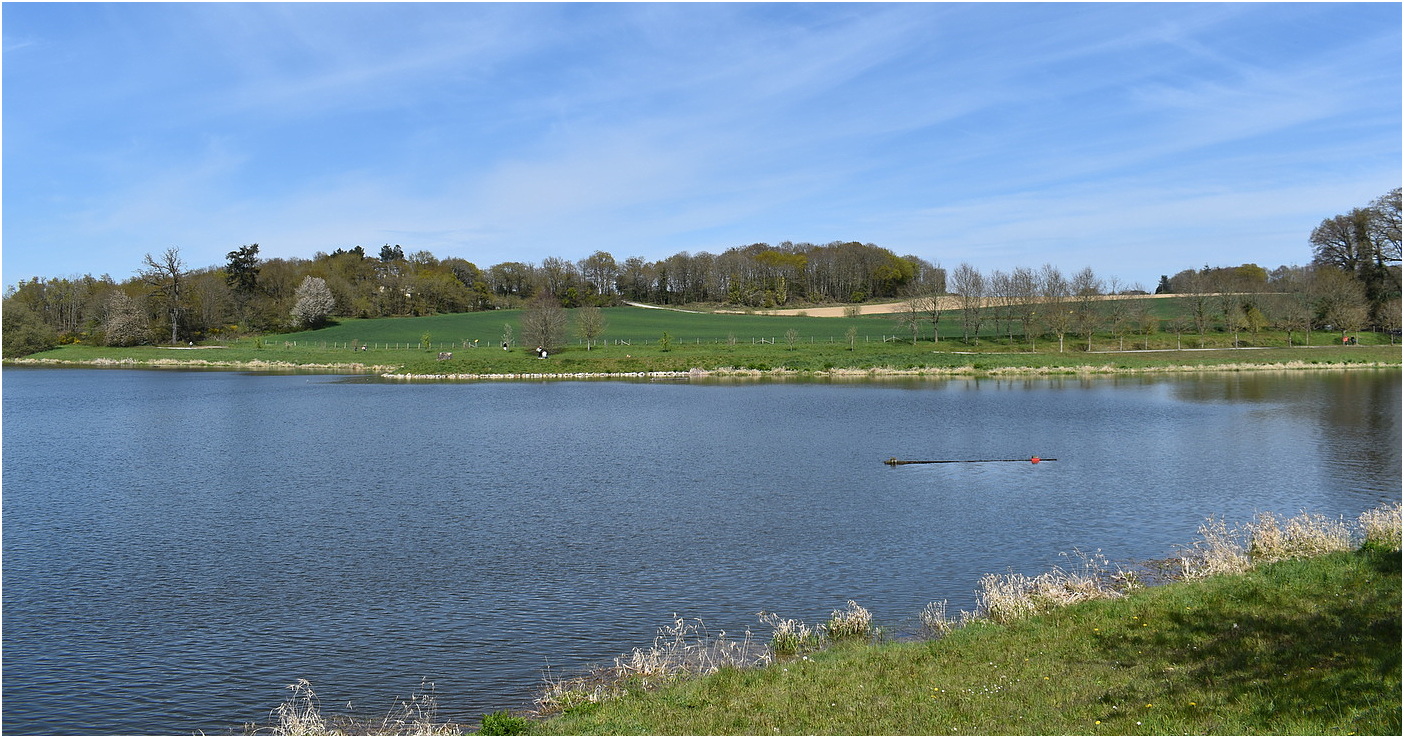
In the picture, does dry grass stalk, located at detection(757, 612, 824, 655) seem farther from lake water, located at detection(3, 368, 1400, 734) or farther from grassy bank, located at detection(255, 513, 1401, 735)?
lake water, located at detection(3, 368, 1400, 734)

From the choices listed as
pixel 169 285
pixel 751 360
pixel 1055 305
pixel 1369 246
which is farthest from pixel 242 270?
pixel 1369 246

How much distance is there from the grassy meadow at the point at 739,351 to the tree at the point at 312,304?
2.64 metres

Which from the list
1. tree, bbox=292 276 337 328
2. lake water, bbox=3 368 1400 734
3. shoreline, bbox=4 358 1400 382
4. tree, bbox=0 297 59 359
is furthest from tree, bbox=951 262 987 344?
tree, bbox=0 297 59 359

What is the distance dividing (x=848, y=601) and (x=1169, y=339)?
78805mm

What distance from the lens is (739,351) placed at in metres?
78.1

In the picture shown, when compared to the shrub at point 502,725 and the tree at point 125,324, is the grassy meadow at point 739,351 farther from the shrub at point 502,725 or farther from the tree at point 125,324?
the shrub at point 502,725

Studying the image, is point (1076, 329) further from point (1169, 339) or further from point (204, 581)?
point (204, 581)

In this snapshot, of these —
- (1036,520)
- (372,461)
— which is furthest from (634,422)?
(1036,520)

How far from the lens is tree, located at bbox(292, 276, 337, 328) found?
10381 cm

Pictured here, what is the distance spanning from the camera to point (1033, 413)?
140 ft

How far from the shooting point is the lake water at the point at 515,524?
1302cm

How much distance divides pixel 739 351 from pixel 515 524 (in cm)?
5777

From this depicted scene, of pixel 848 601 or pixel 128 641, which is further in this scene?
pixel 848 601

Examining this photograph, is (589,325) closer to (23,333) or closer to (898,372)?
(898,372)
